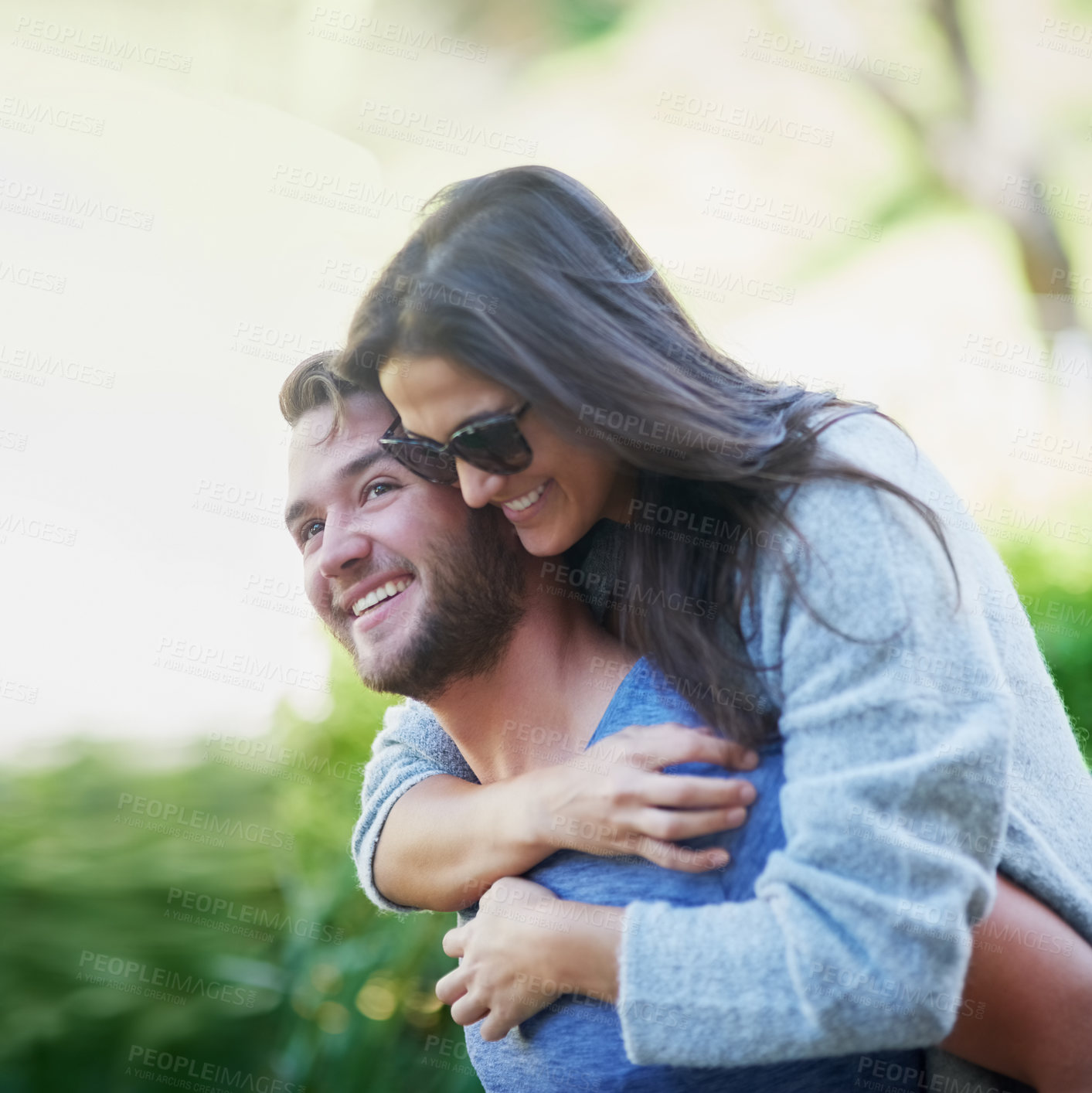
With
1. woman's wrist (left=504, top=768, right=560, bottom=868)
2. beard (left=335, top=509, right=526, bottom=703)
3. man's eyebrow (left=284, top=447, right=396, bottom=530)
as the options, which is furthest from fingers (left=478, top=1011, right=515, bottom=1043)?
man's eyebrow (left=284, top=447, right=396, bottom=530)

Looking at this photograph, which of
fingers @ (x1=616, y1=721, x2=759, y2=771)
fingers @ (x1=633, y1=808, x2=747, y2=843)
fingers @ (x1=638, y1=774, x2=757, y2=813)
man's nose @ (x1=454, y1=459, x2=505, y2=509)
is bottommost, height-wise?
fingers @ (x1=633, y1=808, x2=747, y2=843)

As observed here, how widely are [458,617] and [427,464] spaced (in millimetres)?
244

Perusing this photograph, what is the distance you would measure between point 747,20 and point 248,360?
3.98 metres

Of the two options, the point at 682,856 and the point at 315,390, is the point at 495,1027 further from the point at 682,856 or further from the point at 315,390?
the point at 315,390

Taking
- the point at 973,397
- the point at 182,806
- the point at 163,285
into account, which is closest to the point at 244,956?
the point at 182,806

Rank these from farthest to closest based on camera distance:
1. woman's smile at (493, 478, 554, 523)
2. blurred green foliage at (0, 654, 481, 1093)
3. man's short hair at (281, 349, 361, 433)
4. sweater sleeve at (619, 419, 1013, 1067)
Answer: blurred green foliage at (0, 654, 481, 1093)
man's short hair at (281, 349, 361, 433)
woman's smile at (493, 478, 554, 523)
sweater sleeve at (619, 419, 1013, 1067)

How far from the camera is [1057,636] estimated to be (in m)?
2.55

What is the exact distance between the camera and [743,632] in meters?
1.49

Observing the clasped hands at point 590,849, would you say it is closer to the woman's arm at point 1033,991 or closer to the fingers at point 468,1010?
the fingers at point 468,1010

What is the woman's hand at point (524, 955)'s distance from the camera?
57.1 inches

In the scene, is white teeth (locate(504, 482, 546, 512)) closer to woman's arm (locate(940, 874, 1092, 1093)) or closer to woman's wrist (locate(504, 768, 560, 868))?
woman's wrist (locate(504, 768, 560, 868))

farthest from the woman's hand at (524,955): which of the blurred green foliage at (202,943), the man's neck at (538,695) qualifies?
the blurred green foliage at (202,943)

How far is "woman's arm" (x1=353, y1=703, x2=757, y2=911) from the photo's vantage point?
4.89ft

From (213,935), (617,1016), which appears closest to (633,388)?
(617,1016)
